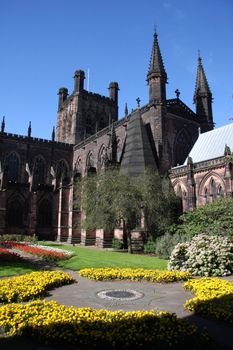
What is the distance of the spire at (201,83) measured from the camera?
143ft

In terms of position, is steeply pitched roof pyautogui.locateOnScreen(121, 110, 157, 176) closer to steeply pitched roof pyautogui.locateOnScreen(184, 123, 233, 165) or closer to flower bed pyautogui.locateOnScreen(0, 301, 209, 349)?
steeply pitched roof pyautogui.locateOnScreen(184, 123, 233, 165)

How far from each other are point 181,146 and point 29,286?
108ft

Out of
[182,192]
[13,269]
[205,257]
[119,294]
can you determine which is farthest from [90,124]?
[119,294]

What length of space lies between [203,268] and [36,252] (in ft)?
35.5

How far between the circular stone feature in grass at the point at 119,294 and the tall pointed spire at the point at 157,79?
99.4ft

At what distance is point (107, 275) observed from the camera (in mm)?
11523

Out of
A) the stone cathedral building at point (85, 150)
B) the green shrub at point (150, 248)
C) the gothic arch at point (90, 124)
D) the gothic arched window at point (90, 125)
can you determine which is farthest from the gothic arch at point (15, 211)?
the green shrub at point (150, 248)

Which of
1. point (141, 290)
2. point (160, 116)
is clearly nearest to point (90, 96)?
point (160, 116)

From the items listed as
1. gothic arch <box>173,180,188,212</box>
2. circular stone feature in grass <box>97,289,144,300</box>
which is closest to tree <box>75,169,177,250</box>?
gothic arch <box>173,180,188,212</box>

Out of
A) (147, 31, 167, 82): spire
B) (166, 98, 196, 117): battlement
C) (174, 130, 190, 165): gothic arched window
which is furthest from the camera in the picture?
(166, 98, 196, 117): battlement

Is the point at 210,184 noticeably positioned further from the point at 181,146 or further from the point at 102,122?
the point at 102,122

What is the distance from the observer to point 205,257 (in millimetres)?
13281

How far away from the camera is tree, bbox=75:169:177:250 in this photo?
2420 centimetres

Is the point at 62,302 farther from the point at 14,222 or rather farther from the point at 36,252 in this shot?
the point at 14,222
